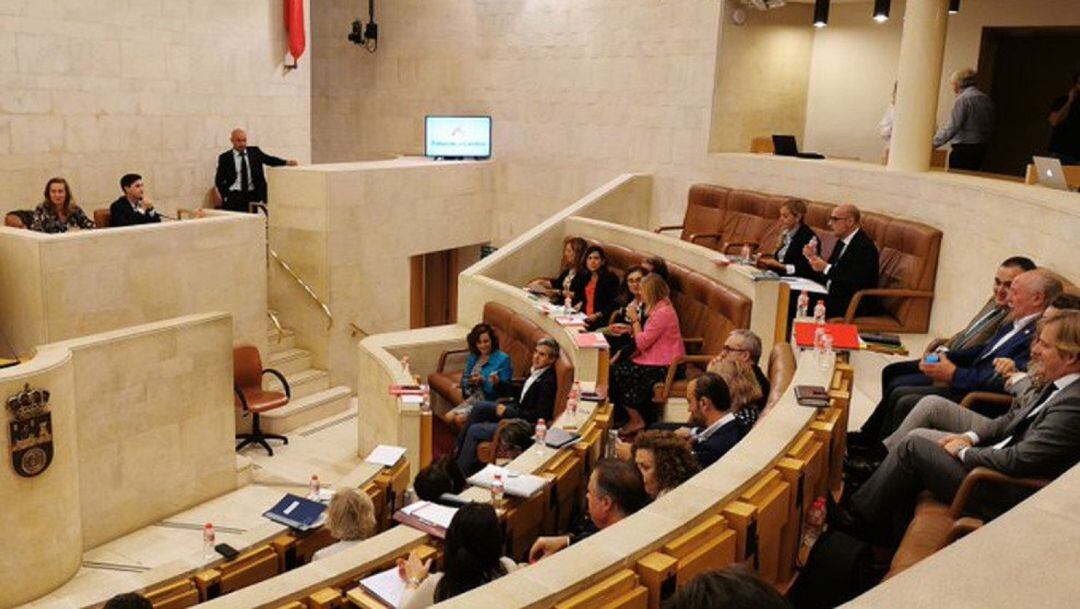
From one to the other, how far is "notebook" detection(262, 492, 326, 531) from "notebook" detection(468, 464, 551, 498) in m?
0.98

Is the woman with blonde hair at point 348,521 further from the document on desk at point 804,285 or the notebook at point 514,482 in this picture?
the document on desk at point 804,285

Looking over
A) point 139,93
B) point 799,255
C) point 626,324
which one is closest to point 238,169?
point 139,93

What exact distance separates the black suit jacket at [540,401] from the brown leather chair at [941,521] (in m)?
3.13

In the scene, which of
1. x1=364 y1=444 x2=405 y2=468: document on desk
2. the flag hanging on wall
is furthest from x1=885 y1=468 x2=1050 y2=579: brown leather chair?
the flag hanging on wall

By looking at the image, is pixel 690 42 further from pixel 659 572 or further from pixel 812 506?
pixel 659 572

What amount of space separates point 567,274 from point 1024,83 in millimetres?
5890

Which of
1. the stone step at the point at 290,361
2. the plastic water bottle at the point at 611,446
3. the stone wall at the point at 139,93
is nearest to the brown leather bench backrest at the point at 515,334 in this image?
the plastic water bottle at the point at 611,446

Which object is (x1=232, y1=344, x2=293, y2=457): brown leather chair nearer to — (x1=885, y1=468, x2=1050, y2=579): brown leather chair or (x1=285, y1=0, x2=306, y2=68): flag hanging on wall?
(x1=285, y1=0, x2=306, y2=68): flag hanging on wall

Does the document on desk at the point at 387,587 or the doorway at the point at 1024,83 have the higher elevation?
the doorway at the point at 1024,83

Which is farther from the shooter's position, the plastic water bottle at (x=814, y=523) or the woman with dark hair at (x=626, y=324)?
the woman with dark hair at (x=626, y=324)

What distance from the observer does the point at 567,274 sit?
28.5 ft

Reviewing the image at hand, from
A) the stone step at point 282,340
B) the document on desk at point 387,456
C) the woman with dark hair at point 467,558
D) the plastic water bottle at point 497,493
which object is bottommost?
the stone step at point 282,340

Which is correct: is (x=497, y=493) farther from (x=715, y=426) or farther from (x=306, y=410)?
(x=306, y=410)

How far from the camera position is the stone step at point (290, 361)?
33.2 ft
